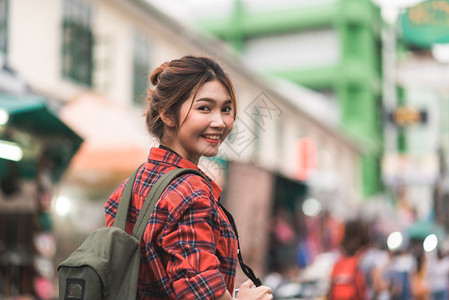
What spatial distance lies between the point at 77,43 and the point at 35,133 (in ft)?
19.4

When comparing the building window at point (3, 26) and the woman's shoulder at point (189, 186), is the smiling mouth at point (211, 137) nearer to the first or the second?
the woman's shoulder at point (189, 186)

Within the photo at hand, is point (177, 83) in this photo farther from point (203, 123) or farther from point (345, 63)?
point (345, 63)

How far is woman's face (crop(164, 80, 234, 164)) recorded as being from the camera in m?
2.02

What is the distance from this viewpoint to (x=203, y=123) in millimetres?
2020

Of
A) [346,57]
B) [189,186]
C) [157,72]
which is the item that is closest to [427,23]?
[157,72]

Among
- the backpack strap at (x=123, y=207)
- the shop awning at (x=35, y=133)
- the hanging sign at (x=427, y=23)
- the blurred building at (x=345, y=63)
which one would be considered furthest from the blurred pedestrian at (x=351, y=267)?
the blurred building at (x=345, y=63)

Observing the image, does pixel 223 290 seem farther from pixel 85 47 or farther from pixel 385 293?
pixel 85 47

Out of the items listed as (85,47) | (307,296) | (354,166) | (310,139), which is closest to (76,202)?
(85,47)

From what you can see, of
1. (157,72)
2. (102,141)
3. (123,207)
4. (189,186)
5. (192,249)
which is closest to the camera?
(192,249)

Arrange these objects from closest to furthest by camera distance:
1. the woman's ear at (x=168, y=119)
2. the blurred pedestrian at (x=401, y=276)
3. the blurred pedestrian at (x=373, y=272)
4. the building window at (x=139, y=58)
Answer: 1. the woman's ear at (x=168, y=119)
2. the blurred pedestrian at (x=373, y=272)
3. the blurred pedestrian at (x=401, y=276)
4. the building window at (x=139, y=58)

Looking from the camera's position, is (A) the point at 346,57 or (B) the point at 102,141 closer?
(B) the point at 102,141

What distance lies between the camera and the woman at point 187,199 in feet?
5.80

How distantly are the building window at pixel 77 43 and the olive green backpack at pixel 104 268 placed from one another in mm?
10723

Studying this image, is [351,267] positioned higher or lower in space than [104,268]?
lower
